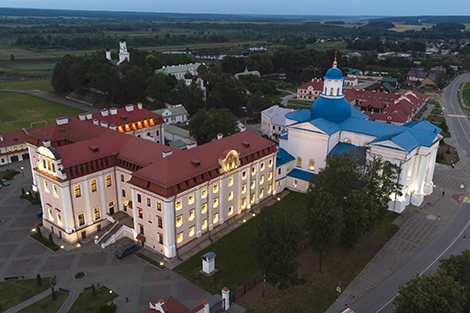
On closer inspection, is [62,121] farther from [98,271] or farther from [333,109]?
[333,109]

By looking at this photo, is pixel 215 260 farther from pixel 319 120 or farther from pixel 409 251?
pixel 319 120

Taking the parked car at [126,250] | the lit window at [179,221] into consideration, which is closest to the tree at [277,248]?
the lit window at [179,221]

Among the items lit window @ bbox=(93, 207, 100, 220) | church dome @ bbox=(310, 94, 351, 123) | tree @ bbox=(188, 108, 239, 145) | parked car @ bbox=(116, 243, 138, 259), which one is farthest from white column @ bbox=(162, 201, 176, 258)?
church dome @ bbox=(310, 94, 351, 123)

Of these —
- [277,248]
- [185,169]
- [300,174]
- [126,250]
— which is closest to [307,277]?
[277,248]

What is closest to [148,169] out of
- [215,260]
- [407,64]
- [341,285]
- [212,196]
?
[212,196]

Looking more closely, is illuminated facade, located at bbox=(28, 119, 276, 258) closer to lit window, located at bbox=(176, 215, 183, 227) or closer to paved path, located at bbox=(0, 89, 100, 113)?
lit window, located at bbox=(176, 215, 183, 227)
